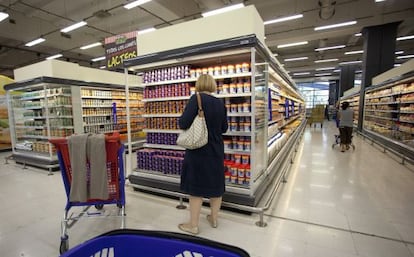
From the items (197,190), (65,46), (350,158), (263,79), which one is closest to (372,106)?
(350,158)

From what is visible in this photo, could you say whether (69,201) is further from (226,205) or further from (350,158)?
Result: (350,158)

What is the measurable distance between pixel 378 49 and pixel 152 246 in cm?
1316

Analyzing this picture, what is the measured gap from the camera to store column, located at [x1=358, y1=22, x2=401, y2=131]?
31.9ft

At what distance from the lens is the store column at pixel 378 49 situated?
9.71 meters

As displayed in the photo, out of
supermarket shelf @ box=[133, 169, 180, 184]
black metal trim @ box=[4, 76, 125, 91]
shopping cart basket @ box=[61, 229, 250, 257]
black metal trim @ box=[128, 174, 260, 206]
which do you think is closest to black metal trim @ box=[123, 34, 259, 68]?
supermarket shelf @ box=[133, 169, 180, 184]

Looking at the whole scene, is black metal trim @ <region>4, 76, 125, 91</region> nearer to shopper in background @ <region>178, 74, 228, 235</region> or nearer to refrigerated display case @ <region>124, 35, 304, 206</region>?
refrigerated display case @ <region>124, 35, 304, 206</region>

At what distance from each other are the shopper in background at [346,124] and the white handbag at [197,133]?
610 cm

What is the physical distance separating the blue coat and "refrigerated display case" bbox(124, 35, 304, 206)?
2.21 feet

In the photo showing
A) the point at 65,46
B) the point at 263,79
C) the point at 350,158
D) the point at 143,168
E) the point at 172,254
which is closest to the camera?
the point at 172,254

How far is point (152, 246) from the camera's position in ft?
2.61

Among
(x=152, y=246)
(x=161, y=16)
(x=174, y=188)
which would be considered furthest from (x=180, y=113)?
(x=161, y=16)

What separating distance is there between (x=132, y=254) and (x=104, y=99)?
7313 mm

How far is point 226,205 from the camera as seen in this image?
277 cm

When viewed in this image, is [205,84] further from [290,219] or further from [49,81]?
[49,81]
